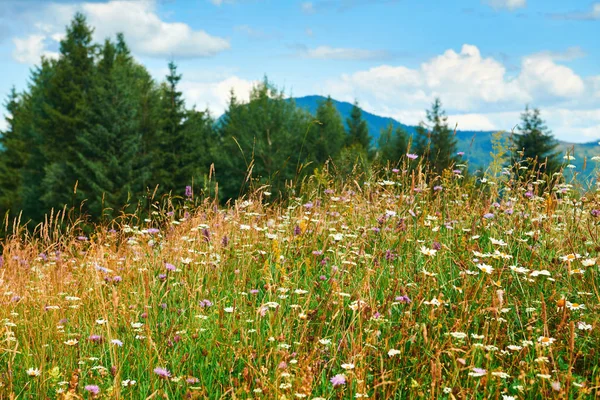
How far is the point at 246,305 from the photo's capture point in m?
4.16

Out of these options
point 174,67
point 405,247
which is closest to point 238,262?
point 405,247

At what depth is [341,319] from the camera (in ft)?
13.0

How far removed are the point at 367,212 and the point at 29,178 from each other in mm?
44238

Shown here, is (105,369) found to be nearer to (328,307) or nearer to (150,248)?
(328,307)

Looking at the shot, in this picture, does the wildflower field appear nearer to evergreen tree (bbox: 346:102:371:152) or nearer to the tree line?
the tree line

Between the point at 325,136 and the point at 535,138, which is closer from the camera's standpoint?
the point at 535,138

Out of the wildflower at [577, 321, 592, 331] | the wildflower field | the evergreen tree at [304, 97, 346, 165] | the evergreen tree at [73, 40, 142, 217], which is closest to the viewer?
the wildflower field

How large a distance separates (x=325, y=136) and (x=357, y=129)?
9.18 meters

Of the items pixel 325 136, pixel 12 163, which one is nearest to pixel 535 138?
pixel 325 136

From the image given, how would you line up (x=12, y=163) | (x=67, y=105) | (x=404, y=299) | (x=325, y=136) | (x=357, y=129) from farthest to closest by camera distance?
(x=357, y=129), (x=325, y=136), (x=12, y=163), (x=67, y=105), (x=404, y=299)

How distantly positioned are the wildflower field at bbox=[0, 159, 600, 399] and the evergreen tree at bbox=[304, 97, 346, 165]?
5762cm

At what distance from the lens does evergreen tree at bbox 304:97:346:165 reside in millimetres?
63875

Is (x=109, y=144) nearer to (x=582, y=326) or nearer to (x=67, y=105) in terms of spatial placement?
→ (x=67, y=105)

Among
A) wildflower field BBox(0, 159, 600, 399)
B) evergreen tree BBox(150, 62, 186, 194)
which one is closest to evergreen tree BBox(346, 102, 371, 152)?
evergreen tree BBox(150, 62, 186, 194)
